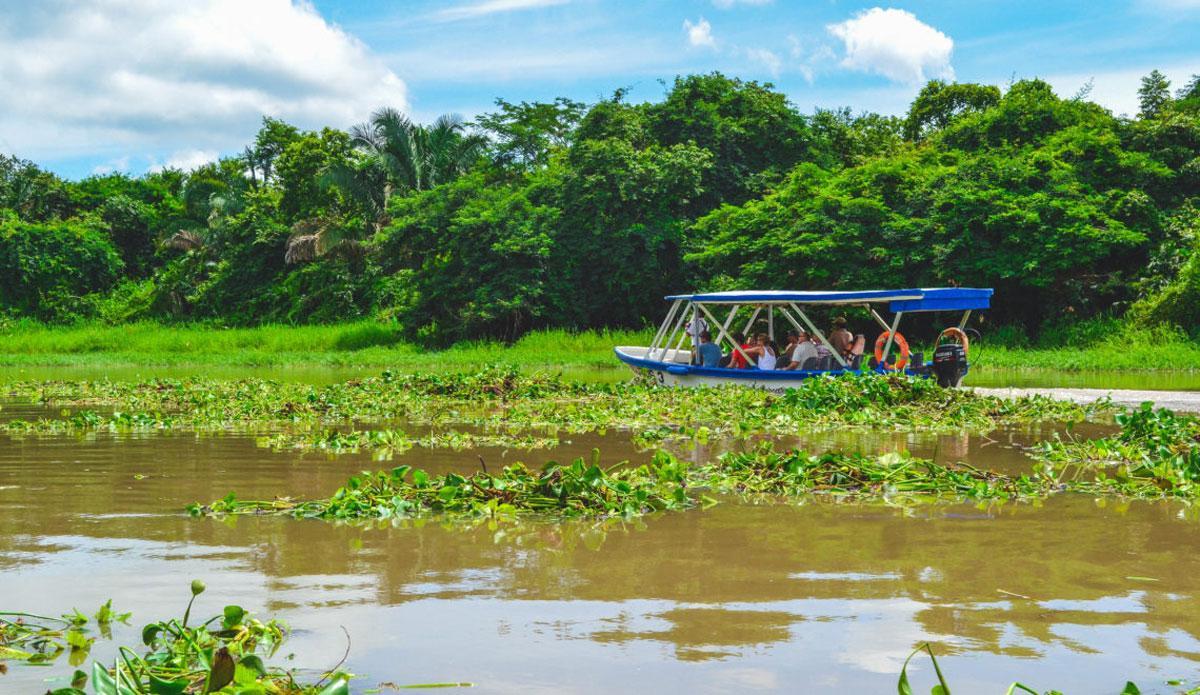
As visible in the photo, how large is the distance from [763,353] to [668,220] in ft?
46.8

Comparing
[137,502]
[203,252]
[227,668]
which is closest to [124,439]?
[137,502]

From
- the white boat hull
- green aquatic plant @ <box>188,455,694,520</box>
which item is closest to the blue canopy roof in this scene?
the white boat hull

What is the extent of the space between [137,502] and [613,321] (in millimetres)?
25148

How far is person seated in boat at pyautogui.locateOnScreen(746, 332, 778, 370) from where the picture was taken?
55.7 feet

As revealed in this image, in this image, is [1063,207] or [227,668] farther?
[1063,207]

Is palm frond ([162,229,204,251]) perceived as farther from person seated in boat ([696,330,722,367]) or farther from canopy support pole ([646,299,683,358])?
person seated in boat ([696,330,722,367])

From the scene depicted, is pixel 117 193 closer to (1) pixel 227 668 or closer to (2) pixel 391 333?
(2) pixel 391 333

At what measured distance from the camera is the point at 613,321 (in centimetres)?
3238

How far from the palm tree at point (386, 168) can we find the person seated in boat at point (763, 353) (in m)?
19.5

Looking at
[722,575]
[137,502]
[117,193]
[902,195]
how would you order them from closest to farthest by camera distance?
1. [722,575]
2. [137,502]
3. [902,195]
4. [117,193]

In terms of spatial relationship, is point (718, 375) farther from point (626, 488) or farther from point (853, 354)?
point (626, 488)

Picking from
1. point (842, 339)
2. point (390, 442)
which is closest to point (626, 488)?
point (390, 442)

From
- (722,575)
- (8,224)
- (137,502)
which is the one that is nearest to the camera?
(722,575)

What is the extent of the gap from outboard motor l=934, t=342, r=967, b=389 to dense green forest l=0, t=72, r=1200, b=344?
11.1 m
